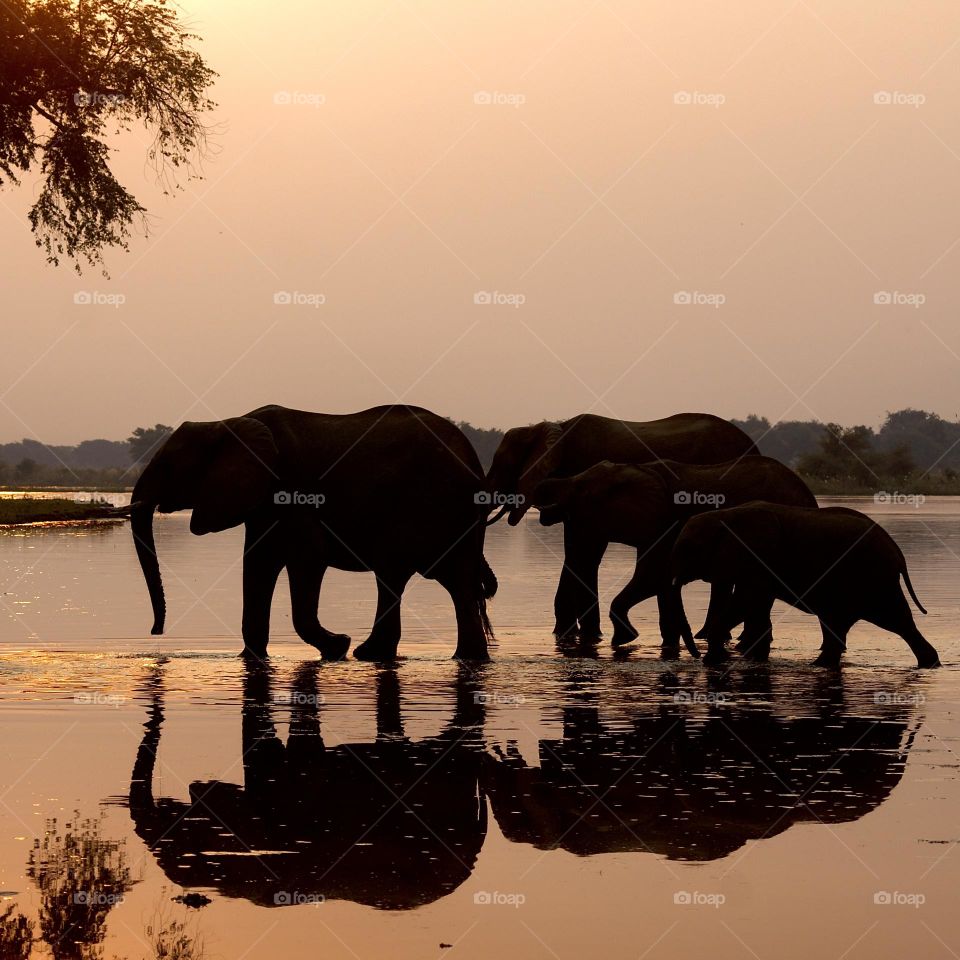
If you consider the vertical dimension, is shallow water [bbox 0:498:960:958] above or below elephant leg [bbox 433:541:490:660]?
below

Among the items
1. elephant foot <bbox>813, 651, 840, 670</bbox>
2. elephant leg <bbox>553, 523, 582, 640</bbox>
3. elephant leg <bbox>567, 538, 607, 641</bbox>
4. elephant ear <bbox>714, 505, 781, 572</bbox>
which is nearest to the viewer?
elephant foot <bbox>813, 651, 840, 670</bbox>

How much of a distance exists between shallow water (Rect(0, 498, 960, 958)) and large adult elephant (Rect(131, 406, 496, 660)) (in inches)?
22.2

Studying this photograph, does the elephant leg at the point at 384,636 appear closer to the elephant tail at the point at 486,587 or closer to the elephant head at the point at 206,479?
the elephant tail at the point at 486,587

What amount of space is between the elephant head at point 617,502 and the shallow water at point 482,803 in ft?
8.00

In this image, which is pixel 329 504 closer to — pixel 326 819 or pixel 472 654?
pixel 472 654

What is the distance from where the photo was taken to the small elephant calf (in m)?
16.0

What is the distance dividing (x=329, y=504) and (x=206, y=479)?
1.14 m

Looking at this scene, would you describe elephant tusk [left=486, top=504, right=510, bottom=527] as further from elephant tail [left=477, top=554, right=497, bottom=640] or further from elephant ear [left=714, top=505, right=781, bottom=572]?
elephant ear [left=714, top=505, right=781, bottom=572]

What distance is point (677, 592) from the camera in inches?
674

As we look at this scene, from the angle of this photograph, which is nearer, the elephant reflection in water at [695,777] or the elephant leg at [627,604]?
the elephant reflection in water at [695,777]

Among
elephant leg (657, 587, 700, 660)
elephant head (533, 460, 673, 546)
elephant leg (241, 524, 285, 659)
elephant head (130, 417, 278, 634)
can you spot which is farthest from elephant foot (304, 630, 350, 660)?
elephant head (533, 460, 673, 546)

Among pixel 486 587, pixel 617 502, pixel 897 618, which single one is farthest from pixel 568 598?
pixel 897 618

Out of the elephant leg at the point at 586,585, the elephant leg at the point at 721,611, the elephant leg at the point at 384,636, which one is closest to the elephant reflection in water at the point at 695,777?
the elephant leg at the point at 721,611

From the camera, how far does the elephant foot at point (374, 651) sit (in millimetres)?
15914
